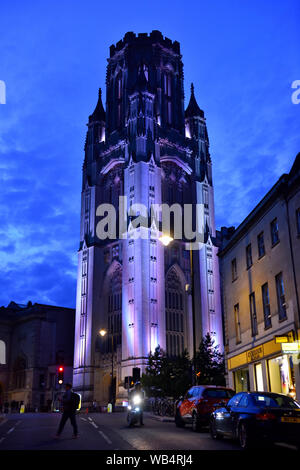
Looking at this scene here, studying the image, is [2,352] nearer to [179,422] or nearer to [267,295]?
[267,295]

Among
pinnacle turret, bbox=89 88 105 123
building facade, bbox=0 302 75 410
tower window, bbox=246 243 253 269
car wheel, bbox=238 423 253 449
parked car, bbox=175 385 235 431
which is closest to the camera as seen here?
car wheel, bbox=238 423 253 449

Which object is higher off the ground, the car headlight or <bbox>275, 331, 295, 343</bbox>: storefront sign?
<bbox>275, 331, 295, 343</bbox>: storefront sign

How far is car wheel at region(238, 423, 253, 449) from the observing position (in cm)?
1259

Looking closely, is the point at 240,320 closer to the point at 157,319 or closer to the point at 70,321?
the point at 157,319

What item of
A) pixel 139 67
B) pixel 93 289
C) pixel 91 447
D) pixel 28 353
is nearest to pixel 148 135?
pixel 139 67

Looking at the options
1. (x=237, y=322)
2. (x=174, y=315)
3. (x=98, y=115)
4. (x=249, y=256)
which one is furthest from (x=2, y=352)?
(x=249, y=256)

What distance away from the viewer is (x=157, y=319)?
6316 centimetres

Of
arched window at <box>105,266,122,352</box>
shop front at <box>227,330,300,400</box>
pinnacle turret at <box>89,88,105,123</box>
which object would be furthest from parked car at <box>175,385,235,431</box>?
pinnacle turret at <box>89,88,105,123</box>

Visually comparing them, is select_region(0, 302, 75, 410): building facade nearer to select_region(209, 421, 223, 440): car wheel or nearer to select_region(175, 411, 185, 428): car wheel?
select_region(175, 411, 185, 428): car wheel

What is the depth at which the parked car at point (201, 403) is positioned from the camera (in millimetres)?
19031

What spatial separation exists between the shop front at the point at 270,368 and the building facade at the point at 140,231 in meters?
32.4

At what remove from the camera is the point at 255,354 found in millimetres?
26062

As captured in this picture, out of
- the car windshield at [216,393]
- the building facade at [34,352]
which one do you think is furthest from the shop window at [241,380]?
the building facade at [34,352]

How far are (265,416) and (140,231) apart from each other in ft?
175
